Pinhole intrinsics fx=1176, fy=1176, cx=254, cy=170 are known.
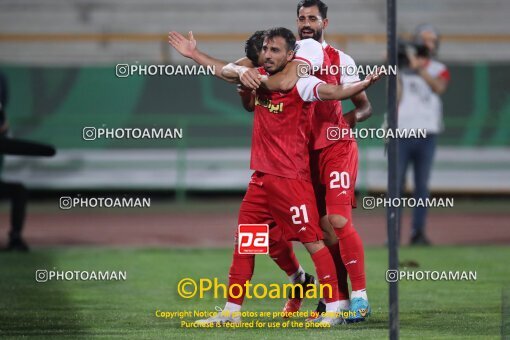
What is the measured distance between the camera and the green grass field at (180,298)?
7.62 m

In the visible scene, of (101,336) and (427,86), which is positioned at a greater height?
(427,86)

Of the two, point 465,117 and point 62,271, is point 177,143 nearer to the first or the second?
point 465,117

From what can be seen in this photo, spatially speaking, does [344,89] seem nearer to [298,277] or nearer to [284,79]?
[284,79]

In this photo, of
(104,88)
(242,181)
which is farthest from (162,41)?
(242,181)

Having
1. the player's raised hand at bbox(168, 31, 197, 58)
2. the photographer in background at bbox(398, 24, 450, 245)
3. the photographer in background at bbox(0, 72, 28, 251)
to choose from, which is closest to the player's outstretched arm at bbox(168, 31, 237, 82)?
the player's raised hand at bbox(168, 31, 197, 58)

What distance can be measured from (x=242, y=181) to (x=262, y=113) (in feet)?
38.1

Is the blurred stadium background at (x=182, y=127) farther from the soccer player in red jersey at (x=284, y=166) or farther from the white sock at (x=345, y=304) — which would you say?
the soccer player in red jersey at (x=284, y=166)

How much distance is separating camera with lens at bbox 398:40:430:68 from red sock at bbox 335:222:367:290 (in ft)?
19.3

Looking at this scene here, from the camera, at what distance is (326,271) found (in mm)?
7727

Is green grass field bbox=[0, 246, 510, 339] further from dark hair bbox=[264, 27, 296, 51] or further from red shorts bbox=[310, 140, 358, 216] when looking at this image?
dark hair bbox=[264, 27, 296, 51]

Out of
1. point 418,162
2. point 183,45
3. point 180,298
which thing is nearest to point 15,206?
point 180,298

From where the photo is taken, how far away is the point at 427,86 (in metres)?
13.6

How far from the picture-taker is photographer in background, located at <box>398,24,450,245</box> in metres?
13.4

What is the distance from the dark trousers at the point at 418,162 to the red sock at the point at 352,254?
5.36 metres
